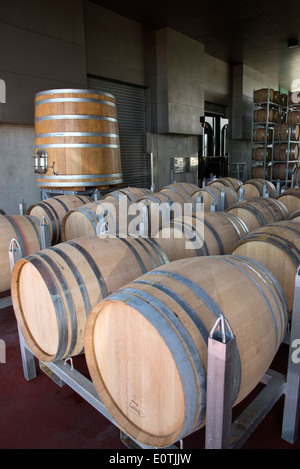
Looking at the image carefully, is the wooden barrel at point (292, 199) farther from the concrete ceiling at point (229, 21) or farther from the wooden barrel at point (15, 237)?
the concrete ceiling at point (229, 21)

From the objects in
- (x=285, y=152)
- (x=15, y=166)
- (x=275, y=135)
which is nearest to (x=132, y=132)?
(x=15, y=166)

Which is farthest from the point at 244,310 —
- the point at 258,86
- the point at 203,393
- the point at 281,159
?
the point at 258,86

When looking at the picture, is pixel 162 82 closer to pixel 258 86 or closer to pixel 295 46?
pixel 295 46

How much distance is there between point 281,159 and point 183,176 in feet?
14.7

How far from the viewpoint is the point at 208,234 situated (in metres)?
2.99

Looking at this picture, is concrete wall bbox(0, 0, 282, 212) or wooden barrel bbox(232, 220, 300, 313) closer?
wooden barrel bbox(232, 220, 300, 313)

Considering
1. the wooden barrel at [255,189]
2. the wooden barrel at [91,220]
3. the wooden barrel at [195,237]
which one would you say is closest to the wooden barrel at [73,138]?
the wooden barrel at [91,220]

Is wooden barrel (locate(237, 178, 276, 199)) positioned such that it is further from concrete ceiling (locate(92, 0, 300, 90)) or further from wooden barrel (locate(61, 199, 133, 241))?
concrete ceiling (locate(92, 0, 300, 90))

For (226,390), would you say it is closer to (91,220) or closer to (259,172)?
(91,220)

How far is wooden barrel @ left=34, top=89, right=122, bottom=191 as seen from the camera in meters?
5.21

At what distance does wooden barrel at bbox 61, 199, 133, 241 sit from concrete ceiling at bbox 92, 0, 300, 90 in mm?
6398

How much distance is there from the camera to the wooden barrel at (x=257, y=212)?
3.73 meters

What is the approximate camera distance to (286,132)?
12.3 metres

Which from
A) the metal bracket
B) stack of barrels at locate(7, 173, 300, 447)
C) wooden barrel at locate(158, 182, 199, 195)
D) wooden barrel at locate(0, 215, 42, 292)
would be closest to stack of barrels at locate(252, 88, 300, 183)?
wooden barrel at locate(158, 182, 199, 195)
